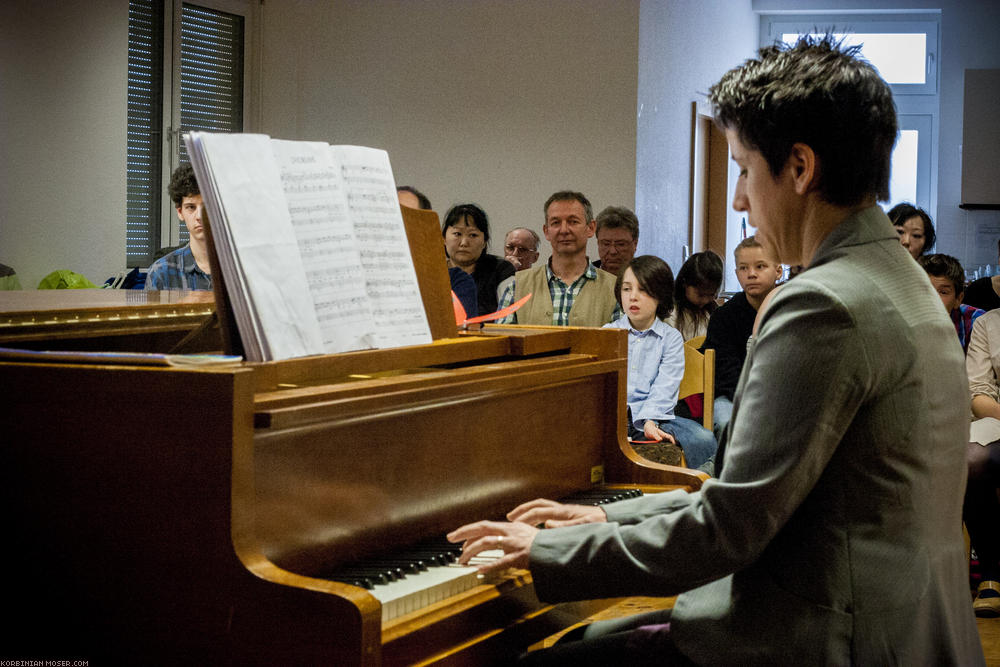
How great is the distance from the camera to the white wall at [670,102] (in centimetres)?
699

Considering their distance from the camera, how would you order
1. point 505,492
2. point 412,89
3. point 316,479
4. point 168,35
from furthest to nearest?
1. point 412,89
2. point 168,35
3. point 505,492
4. point 316,479

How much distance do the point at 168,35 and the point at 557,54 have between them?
99.1 inches

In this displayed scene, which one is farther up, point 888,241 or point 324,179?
point 324,179

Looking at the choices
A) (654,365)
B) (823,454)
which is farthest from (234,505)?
(654,365)

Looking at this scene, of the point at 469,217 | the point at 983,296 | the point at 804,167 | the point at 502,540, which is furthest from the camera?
the point at 983,296

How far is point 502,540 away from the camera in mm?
1502

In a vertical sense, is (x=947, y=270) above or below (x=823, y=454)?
above

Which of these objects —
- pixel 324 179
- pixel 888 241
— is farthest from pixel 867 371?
pixel 324 179

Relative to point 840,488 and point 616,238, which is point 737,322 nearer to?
point 616,238

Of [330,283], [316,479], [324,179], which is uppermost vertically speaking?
[324,179]

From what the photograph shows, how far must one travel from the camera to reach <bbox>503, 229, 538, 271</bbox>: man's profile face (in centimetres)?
617

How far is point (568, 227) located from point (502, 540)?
3.52 metres

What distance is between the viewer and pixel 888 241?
139 centimetres

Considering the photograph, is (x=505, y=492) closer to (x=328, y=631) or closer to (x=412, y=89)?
(x=328, y=631)
